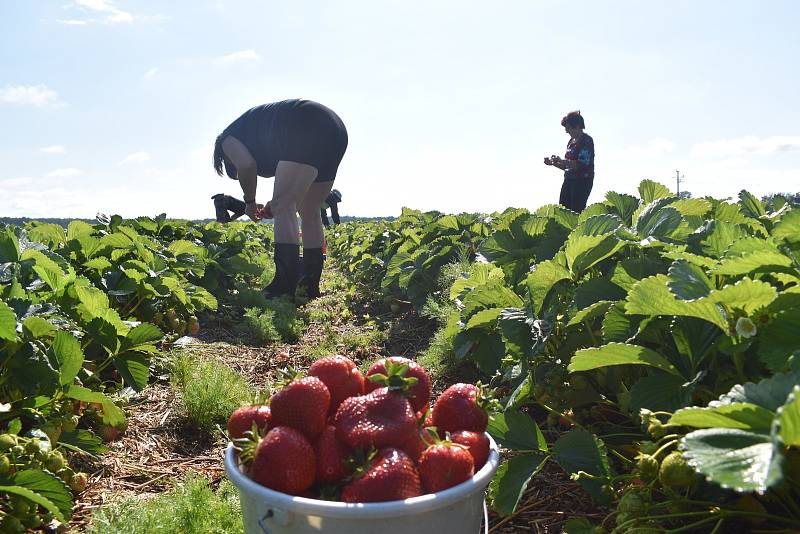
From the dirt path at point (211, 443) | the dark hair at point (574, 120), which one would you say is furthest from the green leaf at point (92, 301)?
the dark hair at point (574, 120)

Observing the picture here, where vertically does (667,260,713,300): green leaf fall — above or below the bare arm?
below

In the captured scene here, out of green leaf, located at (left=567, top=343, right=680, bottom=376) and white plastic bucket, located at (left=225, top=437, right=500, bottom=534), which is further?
green leaf, located at (left=567, top=343, right=680, bottom=376)

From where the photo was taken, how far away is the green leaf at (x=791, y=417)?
0.74 metres

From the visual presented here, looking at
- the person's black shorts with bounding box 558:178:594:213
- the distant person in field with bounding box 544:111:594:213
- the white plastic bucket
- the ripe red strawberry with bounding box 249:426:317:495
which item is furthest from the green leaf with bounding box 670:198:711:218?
the person's black shorts with bounding box 558:178:594:213

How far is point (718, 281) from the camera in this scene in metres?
1.62

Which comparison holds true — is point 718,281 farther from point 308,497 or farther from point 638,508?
point 308,497

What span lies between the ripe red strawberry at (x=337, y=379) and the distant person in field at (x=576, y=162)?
6.66 meters

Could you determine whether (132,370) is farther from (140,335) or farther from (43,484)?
(43,484)

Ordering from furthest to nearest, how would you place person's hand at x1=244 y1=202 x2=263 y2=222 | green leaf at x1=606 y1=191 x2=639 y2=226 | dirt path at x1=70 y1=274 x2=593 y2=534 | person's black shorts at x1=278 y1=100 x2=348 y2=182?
person's hand at x1=244 y1=202 x2=263 y2=222
person's black shorts at x1=278 y1=100 x2=348 y2=182
green leaf at x1=606 y1=191 x2=639 y2=226
dirt path at x1=70 y1=274 x2=593 y2=534

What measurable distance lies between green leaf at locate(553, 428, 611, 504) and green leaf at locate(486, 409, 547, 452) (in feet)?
0.19

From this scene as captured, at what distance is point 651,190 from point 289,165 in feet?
12.3

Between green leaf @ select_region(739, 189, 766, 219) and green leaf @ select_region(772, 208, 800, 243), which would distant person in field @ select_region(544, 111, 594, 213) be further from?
green leaf @ select_region(772, 208, 800, 243)

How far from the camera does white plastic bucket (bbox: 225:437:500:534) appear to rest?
1.16 meters

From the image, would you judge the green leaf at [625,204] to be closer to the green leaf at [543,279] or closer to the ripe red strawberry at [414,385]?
the green leaf at [543,279]
